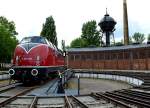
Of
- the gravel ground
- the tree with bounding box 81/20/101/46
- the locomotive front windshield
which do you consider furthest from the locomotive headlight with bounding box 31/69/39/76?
the tree with bounding box 81/20/101/46

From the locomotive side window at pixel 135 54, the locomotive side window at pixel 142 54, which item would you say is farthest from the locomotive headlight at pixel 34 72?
the locomotive side window at pixel 135 54

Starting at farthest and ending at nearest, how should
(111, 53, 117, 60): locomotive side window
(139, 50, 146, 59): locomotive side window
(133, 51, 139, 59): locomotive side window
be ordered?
(111, 53, 117, 60): locomotive side window → (133, 51, 139, 59): locomotive side window → (139, 50, 146, 59): locomotive side window

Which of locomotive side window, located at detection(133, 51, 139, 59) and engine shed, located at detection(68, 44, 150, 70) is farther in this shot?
locomotive side window, located at detection(133, 51, 139, 59)

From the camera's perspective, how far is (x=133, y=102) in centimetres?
1245

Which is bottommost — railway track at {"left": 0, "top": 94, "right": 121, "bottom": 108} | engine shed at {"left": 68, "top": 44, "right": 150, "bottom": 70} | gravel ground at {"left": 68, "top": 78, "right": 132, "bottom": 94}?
railway track at {"left": 0, "top": 94, "right": 121, "bottom": 108}

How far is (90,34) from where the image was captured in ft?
328

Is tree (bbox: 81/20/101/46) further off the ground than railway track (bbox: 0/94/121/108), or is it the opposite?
tree (bbox: 81/20/101/46)

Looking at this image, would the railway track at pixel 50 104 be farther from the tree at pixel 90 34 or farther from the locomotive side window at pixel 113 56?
the tree at pixel 90 34

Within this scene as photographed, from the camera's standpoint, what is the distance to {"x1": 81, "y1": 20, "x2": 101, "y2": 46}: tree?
97.9 m

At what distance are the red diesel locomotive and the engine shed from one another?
71.2 ft

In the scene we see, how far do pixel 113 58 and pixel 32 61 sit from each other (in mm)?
28882

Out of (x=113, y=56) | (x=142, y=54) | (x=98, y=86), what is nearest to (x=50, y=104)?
(x=98, y=86)

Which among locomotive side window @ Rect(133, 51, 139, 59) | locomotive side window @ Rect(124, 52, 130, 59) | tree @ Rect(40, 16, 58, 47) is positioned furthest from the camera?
tree @ Rect(40, 16, 58, 47)

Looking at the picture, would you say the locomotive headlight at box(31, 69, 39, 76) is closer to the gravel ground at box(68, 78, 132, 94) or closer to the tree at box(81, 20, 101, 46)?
the gravel ground at box(68, 78, 132, 94)
